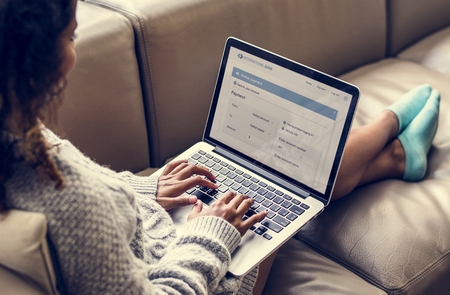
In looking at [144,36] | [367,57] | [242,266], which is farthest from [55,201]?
[367,57]

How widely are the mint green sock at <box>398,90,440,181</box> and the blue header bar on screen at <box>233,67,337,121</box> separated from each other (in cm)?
35

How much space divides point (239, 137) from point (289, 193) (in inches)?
6.6

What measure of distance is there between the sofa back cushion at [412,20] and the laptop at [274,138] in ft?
3.01

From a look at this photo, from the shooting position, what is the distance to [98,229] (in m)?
0.66

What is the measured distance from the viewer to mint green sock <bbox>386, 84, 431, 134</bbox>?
1.39m

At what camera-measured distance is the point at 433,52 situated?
1793 mm

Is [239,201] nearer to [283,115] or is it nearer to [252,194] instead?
[252,194]

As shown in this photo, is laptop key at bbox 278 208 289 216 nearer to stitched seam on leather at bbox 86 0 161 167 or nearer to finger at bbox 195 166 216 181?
finger at bbox 195 166 216 181

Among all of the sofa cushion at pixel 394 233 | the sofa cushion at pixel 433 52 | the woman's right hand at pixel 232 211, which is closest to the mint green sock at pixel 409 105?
the sofa cushion at pixel 394 233

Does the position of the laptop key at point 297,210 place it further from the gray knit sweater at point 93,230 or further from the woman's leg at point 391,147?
the gray knit sweater at point 93,230

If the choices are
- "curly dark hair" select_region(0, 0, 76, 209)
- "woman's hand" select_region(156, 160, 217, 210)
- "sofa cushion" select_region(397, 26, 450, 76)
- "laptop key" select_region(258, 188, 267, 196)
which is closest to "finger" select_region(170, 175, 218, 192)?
"woman's hand" select_region(156, 160, 217, 210)

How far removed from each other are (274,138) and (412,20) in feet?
3.38

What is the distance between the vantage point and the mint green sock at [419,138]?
1.25 meters

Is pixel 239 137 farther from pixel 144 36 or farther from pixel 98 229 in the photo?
pixel 98 229
